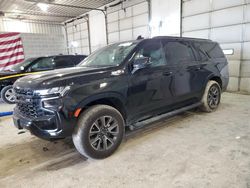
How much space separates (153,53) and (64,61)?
4.74 m

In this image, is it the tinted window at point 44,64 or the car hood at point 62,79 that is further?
the tinted window at point 44,64

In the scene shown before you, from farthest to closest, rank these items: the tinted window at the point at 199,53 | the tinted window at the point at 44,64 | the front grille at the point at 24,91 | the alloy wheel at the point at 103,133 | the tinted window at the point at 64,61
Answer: the tinted window at the point at 64,61 → the tinted window at the point at 44,64 → the tinted window at the point at 199,53 → the alloy wheel at the point at 103,133 → the front grille at the point at 24,91

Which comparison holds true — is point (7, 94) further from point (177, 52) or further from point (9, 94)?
point (177, 52)

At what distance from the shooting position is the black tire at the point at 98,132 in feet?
8.02

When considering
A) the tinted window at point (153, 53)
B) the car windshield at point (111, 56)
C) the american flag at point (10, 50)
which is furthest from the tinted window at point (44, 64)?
the american flag at point (10, 50)

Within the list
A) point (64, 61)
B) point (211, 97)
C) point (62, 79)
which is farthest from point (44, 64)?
point (211, 97)

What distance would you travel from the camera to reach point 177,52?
361 cm

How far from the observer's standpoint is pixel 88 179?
7.34ft

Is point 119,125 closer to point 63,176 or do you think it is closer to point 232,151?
point 63,176

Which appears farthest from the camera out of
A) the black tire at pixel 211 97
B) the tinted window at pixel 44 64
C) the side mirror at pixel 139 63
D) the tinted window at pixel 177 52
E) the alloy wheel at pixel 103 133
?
the tinted window at pixel 44 64

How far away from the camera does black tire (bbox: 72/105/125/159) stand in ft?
8.02

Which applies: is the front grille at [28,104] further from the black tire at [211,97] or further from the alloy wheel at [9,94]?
the alloy wheel at [9,94]

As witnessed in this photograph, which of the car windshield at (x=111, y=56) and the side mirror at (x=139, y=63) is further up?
the car windshield at (x=111, y=56)

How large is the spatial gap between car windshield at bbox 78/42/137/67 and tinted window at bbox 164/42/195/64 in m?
0.68
